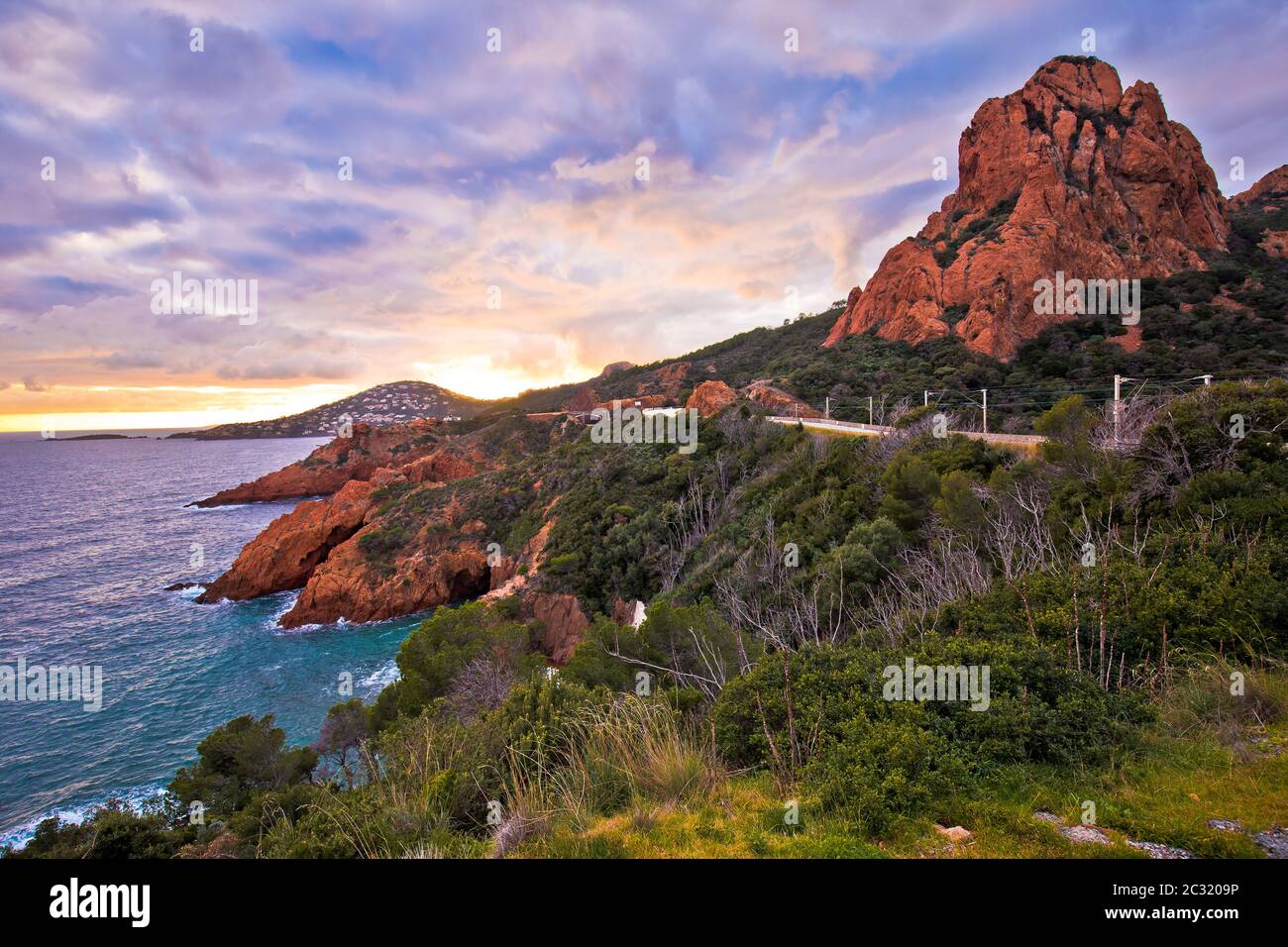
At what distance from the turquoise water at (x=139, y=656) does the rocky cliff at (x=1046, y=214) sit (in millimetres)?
42917

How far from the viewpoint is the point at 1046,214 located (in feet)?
134

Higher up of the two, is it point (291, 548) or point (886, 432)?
point (886, 432)

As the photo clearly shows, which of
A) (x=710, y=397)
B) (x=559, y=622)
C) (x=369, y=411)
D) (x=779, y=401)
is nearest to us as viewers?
(x=559, y=622)

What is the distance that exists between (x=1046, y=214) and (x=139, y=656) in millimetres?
62557

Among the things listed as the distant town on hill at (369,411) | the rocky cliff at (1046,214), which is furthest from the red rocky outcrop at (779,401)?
the distant town on hill at (369,411)

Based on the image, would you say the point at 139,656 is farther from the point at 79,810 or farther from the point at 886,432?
the point at 886,432

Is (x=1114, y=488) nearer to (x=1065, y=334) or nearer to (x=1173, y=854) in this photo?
(x=1173, y=854)

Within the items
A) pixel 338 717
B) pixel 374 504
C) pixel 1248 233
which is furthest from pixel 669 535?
pixel 1248 233

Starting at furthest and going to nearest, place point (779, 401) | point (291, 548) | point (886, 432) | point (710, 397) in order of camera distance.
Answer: point (710, 397), point (779, 401), point (291, 548), point (886, 432)

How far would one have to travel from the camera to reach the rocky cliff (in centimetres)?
3862

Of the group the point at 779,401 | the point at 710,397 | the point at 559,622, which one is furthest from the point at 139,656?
the point at 779,401

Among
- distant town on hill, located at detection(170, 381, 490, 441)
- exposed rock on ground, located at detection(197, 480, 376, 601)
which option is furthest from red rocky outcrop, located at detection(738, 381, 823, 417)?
distant town on hill, located at detection(170, 381, 490, 441)
